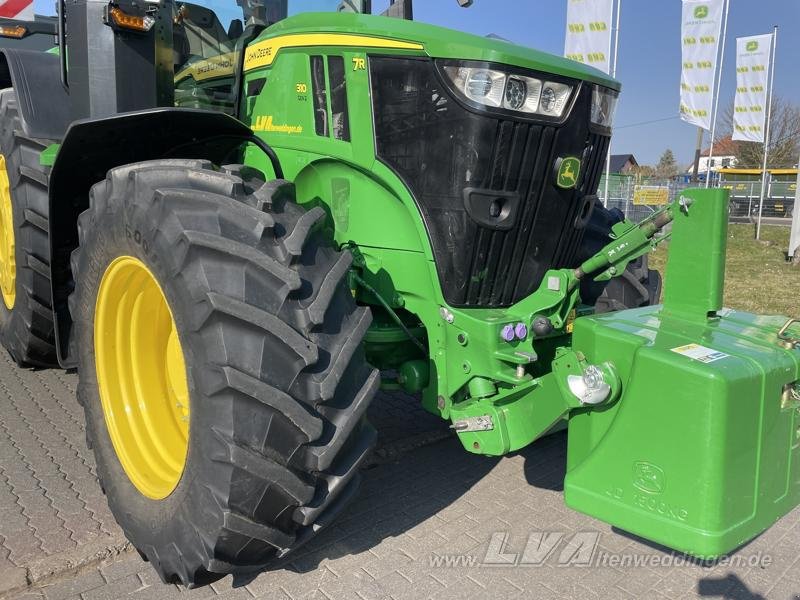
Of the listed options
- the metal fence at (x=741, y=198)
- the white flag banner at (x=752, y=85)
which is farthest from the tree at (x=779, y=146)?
the white flag banner at (x=752, y=85)

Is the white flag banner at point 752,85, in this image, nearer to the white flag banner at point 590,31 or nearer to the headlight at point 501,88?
the white flag banner at point 590,31

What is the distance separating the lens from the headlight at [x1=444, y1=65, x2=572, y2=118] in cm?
226

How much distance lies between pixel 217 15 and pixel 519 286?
2312mm

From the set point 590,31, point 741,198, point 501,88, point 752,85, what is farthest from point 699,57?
point 741,198

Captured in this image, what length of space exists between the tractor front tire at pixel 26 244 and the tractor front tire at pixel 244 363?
5.28 feet

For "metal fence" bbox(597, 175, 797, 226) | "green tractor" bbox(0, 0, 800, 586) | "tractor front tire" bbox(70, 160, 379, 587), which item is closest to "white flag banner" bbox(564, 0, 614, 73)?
"metal fence" bbox(597, 175, 797, 226)

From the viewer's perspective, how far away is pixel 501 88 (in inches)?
89.4

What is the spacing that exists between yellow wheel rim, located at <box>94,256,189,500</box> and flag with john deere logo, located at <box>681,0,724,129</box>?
43.4ft

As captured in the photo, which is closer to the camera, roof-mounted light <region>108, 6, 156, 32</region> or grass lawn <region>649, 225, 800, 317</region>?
roof-mounted light <region>108, 6, 156, 32</region>

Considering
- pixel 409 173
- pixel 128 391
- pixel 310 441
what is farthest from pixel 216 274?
pixel 128 391

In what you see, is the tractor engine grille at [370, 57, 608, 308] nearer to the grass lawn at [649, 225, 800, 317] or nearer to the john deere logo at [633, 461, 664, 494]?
the john deere logo at [633, 461, 664, 494]

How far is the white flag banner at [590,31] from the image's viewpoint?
434 inches

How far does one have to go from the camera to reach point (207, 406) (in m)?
1.98

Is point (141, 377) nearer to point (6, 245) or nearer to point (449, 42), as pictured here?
point (449, 42)
